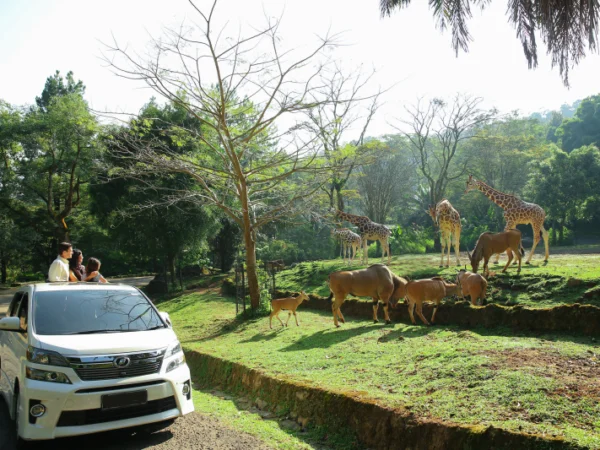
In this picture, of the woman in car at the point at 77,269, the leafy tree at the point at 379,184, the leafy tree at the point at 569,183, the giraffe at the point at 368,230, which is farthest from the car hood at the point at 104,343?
the leafy tree at the point at 379,184

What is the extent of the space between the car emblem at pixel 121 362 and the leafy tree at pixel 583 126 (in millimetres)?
41648

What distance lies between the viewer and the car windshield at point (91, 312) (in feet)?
17.6

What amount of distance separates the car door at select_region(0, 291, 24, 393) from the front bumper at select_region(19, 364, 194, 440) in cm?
102

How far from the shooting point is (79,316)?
18.3 feet

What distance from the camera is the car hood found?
481cm

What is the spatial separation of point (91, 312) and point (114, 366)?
1.16 meters

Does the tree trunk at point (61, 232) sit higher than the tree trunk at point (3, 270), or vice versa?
the tree trunk at point (61, 232)

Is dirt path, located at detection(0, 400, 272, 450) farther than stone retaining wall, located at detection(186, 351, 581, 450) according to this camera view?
Yes

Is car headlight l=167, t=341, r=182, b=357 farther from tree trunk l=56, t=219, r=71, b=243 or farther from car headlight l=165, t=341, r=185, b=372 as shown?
tree trunk l=56, t=219, r=71, b=243

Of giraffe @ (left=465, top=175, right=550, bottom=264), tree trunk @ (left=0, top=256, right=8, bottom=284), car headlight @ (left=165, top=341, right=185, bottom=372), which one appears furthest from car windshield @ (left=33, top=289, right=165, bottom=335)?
tree trunk @ (left=0, top=256, right=8, bottom=284)

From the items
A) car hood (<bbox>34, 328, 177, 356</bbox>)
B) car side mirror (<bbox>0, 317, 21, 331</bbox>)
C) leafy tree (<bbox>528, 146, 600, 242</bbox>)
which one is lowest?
car hood (<bbox>34, 328, 177, 356</bbox>)

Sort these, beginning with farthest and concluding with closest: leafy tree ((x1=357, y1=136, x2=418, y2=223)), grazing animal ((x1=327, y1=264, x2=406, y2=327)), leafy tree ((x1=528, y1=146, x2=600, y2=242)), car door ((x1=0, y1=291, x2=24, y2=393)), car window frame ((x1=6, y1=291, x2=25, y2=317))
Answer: leafy tree ((x1=357, y1=136, x2=418, y2=223)) → leafy tree ((x1=528, y1=146, x2=600, y2=242)) → grazing animal ((x1=327, y1=264, x2=406, y2=327)) → car window frame ((x1=6, y1=291, x2=25, y2=317)) → car door ((x1=0, y1=291, x2=24, y2=393))

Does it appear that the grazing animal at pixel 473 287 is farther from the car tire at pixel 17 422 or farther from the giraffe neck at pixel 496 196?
the car tire at pixel 17 422

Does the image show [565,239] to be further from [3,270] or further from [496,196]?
[3,270]
